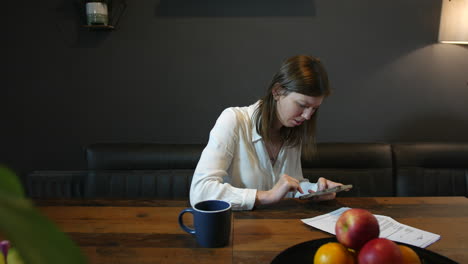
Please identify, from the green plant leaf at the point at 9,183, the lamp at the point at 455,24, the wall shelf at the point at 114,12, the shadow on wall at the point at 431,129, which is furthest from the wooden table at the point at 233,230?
the wall shelf at the point at 114,12

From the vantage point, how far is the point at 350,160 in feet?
6.63

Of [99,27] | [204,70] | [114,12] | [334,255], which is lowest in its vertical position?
[334,255]

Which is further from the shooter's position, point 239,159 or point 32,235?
point 239,159

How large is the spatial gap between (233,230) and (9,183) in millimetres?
928

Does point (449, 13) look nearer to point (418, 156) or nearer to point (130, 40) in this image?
point (418, 156)

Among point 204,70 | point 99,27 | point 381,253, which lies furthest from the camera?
point 204,70

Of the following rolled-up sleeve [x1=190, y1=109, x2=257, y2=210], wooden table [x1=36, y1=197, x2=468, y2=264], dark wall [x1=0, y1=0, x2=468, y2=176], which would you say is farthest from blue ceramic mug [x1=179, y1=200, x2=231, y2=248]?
dark wall [x1=0, y1=0, x2=468, y2=176]

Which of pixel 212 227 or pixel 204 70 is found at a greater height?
pixel 204 70

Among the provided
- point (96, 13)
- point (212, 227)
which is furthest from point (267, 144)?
point (96, 13)

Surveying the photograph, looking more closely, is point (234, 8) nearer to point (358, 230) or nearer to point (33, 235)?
point (358, 230)

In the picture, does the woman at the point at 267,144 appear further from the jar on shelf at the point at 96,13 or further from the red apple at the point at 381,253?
the jar on shelf at the point at 96,13

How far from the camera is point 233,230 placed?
41.5 inches

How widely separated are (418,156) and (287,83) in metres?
1.08

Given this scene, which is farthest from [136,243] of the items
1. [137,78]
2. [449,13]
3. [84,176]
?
[449,13]
